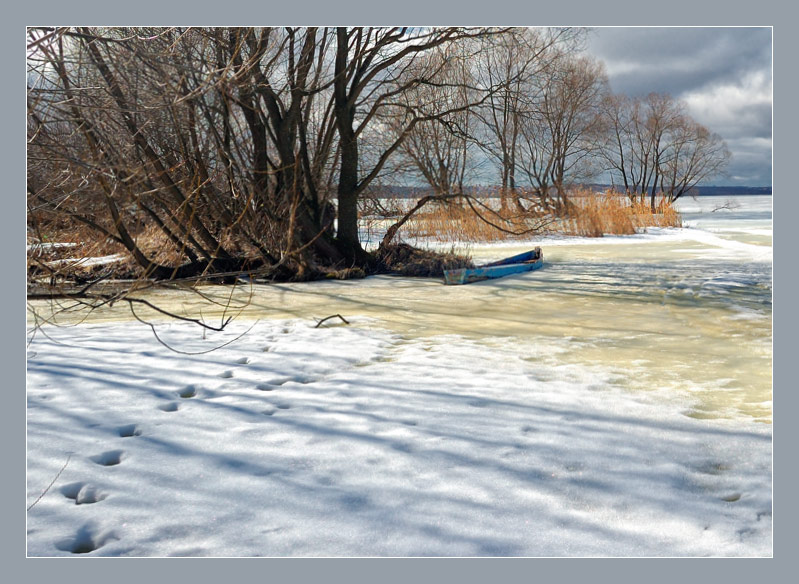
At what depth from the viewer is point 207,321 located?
239 inches

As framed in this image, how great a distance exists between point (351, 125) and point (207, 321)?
4.71m

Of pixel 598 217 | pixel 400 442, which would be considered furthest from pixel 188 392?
pixel 598 217

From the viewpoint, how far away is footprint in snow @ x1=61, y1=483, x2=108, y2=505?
2.49m

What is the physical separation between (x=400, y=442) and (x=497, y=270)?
6766 mm

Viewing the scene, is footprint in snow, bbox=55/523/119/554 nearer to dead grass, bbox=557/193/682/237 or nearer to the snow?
the snow

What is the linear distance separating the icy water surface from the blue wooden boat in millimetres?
190

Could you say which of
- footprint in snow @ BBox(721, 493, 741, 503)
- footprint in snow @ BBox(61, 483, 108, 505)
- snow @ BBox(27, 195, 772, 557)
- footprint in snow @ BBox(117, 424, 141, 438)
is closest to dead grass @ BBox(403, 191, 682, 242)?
snow @ BBox(27, 195, 772, 557)

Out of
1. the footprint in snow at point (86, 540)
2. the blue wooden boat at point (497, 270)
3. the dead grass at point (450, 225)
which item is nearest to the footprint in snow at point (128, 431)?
the footprint in snow at point (86, 540)

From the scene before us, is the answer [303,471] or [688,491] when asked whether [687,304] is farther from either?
[303,471]

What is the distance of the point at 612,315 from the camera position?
6254 millimetres

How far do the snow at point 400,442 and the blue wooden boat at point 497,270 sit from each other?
3.39 m

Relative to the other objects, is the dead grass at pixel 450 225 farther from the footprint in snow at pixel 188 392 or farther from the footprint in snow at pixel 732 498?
the footprint in snow at pixel 732 498

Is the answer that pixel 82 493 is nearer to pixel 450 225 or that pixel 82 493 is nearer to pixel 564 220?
pixel 450 225

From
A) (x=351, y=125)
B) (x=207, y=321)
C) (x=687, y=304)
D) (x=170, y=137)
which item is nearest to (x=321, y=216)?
(x=351, y=125)
